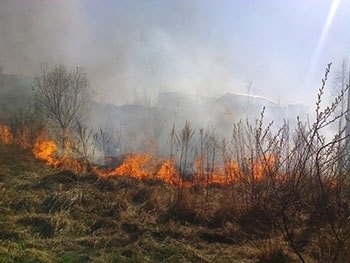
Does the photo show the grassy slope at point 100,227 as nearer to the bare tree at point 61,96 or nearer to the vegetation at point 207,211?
the vegetation at point 207,211

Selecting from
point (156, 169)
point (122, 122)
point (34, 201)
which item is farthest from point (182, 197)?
point (122, 122)

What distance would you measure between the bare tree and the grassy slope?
978 centimetres

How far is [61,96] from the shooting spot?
1917 cm

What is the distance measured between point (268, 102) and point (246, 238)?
20091 millimetres

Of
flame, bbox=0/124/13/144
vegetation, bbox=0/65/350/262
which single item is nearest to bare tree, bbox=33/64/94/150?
flame, bbox=0/124/13/144

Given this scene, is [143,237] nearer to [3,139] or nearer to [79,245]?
[79,245]

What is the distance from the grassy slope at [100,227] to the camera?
5.09 m

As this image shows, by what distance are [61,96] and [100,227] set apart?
1408 cm

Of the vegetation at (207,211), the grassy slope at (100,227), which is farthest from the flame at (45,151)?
the grassy slope at (100,227)

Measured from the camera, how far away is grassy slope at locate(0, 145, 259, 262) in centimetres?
509

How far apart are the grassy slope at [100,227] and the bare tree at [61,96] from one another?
978cm

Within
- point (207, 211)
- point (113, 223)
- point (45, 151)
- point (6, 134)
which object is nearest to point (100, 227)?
point (113, 223)

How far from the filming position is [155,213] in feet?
23.5

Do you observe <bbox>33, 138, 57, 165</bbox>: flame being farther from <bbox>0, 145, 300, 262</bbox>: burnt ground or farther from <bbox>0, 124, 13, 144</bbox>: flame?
<bbox>0, 145, 300, 262</bbox>: burnt ground
